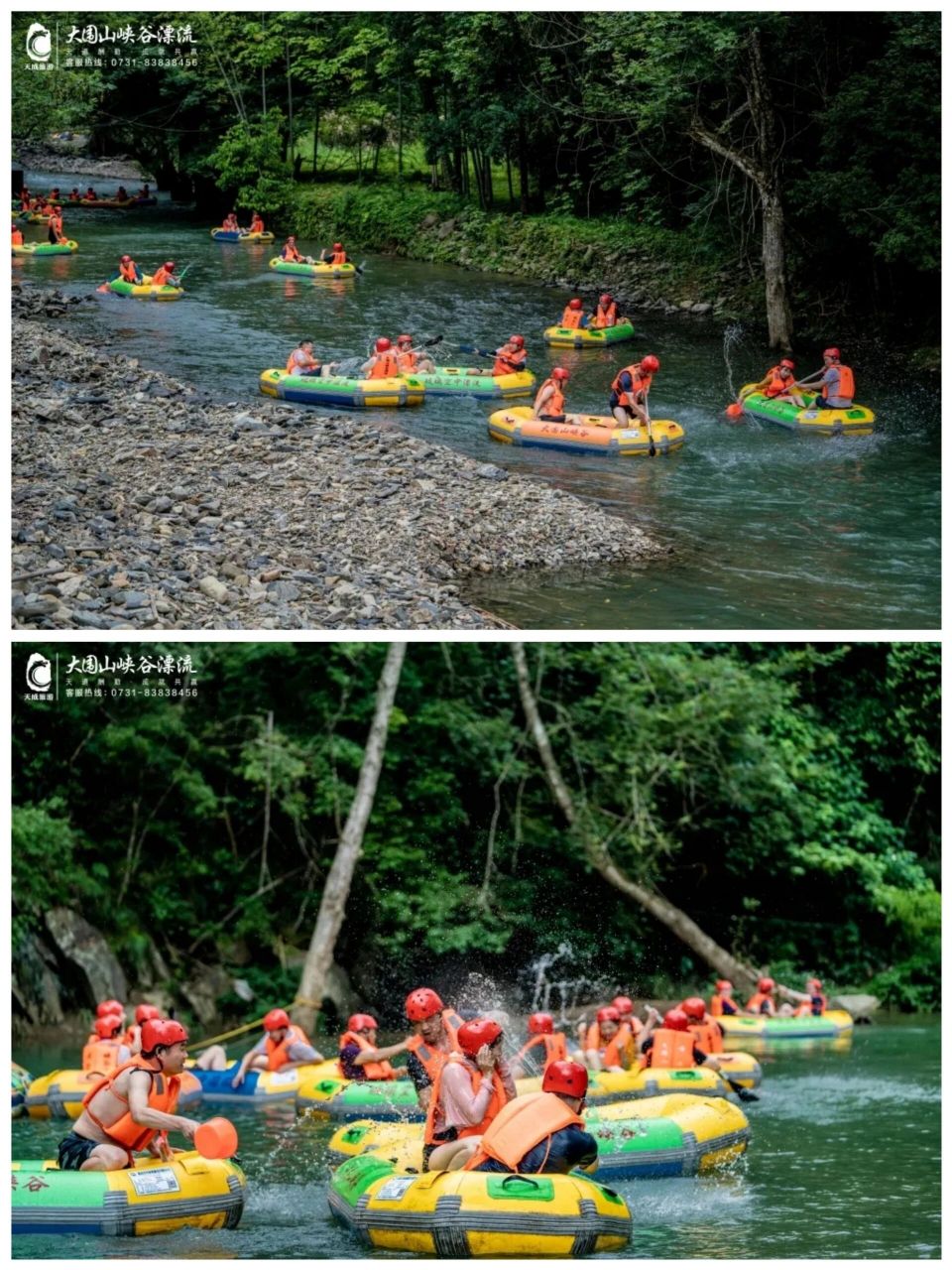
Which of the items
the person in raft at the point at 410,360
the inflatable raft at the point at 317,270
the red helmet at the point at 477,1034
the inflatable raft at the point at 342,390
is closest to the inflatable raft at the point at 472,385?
the person in raft at the point at 410,360

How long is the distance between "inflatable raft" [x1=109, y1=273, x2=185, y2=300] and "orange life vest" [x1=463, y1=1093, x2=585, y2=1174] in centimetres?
1787

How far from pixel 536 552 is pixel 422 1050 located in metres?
5.35

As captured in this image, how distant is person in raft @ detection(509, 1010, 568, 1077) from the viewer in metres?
9.66

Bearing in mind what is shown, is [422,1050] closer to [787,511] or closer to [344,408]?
[787,511]

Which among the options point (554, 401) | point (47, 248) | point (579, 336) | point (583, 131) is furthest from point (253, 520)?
point (47, 248)

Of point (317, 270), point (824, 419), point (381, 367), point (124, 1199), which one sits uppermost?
point (317, 270)

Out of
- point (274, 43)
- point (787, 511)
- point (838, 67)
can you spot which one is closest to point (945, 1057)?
point (787, 511)

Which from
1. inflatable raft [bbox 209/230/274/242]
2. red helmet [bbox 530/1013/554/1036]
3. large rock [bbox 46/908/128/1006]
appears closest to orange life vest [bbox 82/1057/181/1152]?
red helmet [bbox 530/1013/554/1036]

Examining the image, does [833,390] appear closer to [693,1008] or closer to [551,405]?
[551,405]

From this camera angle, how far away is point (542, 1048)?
441 inches

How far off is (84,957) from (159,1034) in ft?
22.3

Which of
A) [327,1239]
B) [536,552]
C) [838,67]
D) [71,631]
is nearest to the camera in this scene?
[327,1239]

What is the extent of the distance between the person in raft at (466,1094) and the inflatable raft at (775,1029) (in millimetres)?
7229

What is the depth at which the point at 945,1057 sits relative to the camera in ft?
41.2
